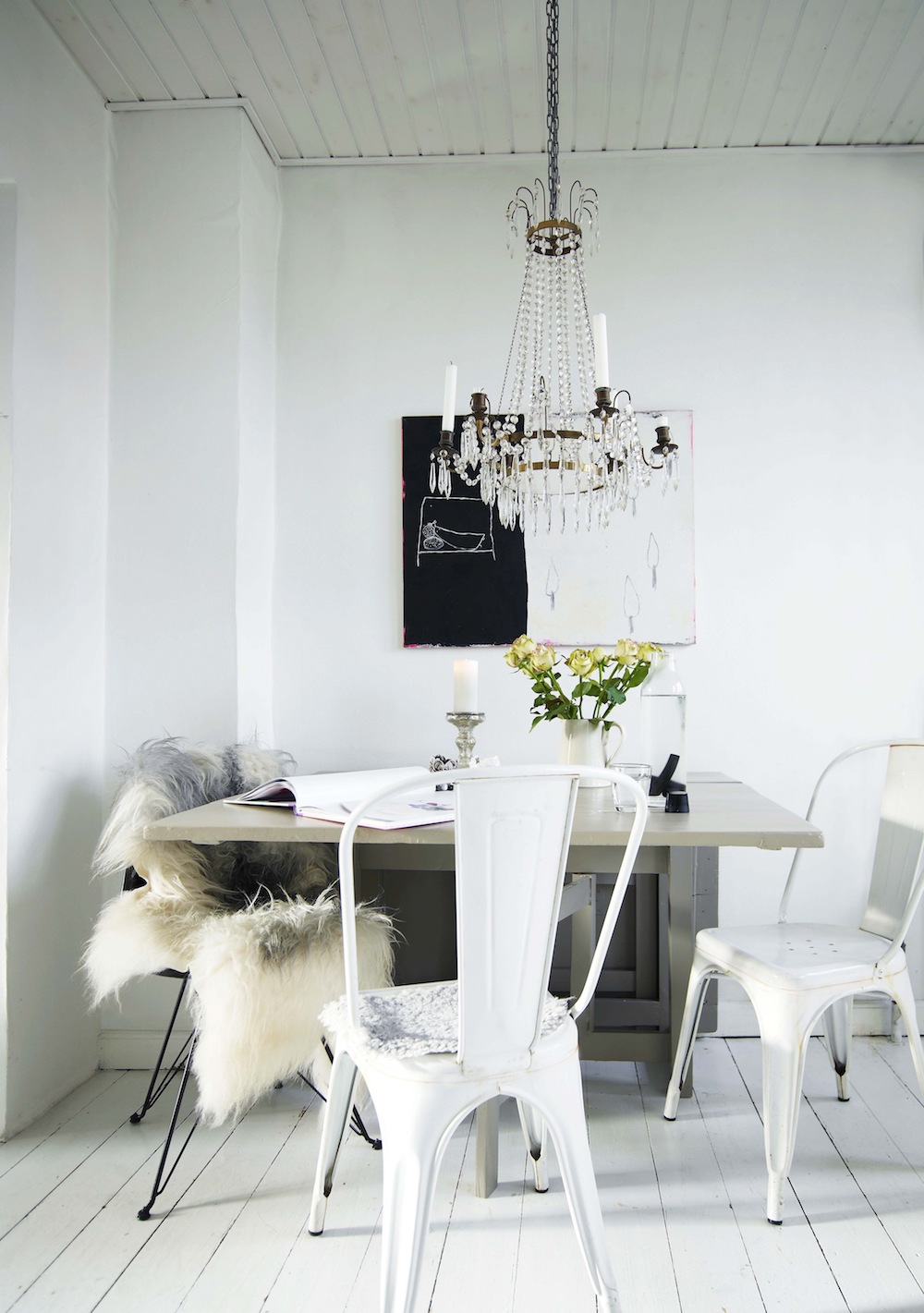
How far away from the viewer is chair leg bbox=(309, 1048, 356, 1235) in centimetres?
160

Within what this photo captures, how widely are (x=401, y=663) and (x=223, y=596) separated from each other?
1.80 ft

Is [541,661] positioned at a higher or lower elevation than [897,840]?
higher

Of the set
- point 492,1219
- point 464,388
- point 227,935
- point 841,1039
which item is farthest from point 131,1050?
point 464,388

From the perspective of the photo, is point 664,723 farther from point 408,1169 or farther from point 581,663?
point 408,1169

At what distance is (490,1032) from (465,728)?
87 cm

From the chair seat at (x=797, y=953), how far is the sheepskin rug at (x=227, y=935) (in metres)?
0.69

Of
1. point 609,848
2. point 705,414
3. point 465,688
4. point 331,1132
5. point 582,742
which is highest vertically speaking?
point 705,414

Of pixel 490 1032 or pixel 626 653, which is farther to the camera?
pixel 626 653

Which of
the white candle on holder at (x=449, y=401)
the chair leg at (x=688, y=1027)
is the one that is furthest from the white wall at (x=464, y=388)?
the white candle on holder at (x=449, y=401)

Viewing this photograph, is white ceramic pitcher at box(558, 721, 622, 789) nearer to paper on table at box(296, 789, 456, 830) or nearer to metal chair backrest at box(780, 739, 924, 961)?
paper on table at box(296, 789, 456, 830)

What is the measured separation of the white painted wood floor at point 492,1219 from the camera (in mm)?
1497

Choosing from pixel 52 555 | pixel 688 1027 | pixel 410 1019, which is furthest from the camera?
pixel 52 555

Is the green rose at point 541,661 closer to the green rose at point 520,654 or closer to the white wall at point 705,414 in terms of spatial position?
the green rose at point 520,654

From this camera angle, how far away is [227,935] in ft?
5.82
